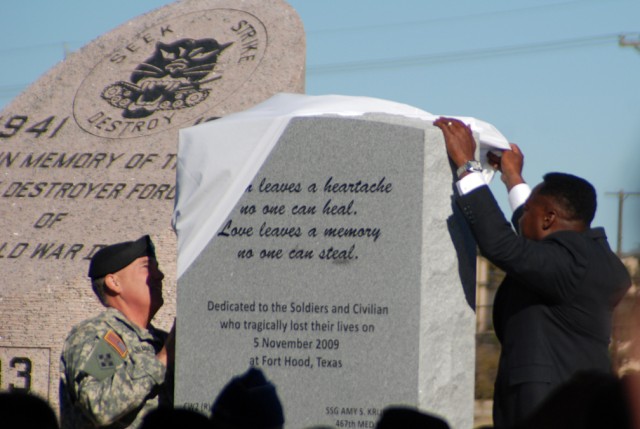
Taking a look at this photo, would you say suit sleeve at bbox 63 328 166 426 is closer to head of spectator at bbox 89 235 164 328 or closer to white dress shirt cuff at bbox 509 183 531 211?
head of spectator at bbox 89 235 164 328

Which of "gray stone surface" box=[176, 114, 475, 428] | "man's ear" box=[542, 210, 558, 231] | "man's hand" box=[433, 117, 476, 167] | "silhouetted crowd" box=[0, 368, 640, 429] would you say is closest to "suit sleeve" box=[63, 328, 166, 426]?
"gray stone surface" box=[176, 114, 475, 428]

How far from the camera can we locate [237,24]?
684 cm

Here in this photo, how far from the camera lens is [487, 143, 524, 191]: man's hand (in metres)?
4.36

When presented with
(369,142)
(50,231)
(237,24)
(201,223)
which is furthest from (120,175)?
(369,142)

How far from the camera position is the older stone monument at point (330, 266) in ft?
13.1

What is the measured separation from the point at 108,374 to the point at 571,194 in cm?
182

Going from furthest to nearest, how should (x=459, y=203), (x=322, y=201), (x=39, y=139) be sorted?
(x=39, y=139), (x=322, y=201), (x=459, y=203)

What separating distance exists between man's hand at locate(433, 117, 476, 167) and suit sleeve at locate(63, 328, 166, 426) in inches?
57.1

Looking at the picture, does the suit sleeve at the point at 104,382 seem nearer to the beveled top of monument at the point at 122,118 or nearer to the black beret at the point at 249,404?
the black beret at the point at 249,404

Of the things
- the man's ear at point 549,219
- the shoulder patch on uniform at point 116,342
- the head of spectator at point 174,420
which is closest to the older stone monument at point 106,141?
the shoulder patch on uniform at point 116,342

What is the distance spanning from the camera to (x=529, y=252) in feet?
12.1

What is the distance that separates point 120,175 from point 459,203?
2901 millimetres

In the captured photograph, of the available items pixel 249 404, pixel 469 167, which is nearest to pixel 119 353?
pixel 249 404

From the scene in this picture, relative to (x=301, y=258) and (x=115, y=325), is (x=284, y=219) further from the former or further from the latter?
(x=115, y=325)
